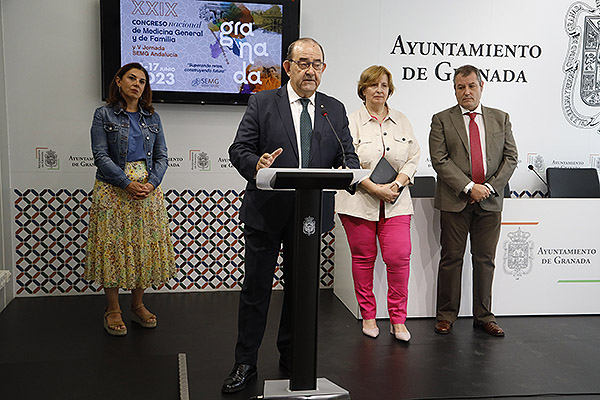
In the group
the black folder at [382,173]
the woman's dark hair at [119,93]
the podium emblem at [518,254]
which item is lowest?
the podium emblem at [518,254]

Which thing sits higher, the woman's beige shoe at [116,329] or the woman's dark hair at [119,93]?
the woman's dark hair at [119,93]

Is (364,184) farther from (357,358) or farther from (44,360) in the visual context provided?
(44,360)

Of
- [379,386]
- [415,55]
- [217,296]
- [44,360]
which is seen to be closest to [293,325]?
[379,386]

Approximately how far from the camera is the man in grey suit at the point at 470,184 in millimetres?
3793

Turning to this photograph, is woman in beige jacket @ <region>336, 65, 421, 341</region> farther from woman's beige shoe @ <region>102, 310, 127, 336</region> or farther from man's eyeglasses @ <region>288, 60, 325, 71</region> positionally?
woman's beige shoe @ <region>102, 310, 127, 336</region>

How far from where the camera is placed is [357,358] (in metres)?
3.36

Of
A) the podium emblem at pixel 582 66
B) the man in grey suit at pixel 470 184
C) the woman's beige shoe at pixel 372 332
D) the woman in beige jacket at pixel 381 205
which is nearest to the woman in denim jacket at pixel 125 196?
the woman in beige jacket at pixel 381 205

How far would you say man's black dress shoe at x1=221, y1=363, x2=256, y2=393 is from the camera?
284 cm

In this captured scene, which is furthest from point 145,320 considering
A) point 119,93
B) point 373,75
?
point 373,75

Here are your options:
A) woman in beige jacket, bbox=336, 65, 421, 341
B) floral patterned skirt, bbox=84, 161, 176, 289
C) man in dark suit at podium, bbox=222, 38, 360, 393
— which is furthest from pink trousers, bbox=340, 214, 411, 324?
floral patterned skirt, bbox=84, 161, 176, 289

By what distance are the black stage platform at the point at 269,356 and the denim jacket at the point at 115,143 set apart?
1005mm

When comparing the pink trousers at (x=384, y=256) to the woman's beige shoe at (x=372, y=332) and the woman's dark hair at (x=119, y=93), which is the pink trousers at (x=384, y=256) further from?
the woman's dark hair at (x=119, y=93)

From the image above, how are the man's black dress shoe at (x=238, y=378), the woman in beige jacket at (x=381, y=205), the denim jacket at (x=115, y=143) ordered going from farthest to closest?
the woman in beige jacket at (x=381, y=205) → the denim jacket at (x=115, y=143) → the man's black dress shoe at (x=238, y=378)

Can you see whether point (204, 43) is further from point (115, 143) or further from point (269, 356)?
point (269, 356)
